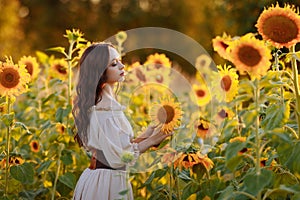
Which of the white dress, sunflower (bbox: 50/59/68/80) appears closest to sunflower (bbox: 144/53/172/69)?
sunflower (bbox: 50/59/68/80)

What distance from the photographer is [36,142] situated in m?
3.84

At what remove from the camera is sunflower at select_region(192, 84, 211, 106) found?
4364 millimetres

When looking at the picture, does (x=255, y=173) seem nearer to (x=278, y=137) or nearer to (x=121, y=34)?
(x=278, y=137)

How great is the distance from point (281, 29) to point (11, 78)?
126 cm

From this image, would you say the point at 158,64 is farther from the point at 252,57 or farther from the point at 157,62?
the point at 252,57

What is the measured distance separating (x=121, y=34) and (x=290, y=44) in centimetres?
169

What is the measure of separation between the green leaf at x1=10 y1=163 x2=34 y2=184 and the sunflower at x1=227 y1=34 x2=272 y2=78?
125 centimetres

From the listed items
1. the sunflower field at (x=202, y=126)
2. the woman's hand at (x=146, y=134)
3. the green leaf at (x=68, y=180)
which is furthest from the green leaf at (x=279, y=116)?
the green leaf at (x=68, y=180)

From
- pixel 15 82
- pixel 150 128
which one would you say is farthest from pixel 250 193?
pixel 15 82

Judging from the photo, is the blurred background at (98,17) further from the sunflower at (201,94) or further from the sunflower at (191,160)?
the sunflower at (191,160)

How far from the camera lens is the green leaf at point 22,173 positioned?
3.05m

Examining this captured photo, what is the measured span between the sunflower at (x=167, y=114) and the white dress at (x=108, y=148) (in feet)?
0.43

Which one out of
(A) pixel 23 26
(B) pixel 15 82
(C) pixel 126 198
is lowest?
(C) pixel 126 198

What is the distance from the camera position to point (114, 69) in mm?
2838
